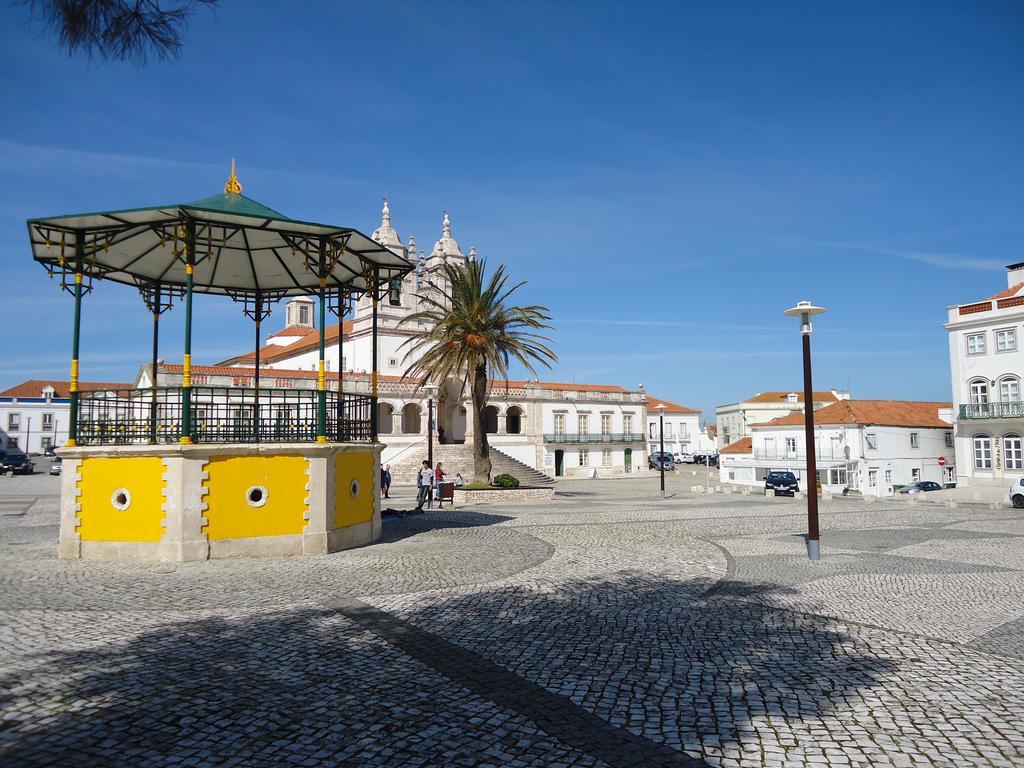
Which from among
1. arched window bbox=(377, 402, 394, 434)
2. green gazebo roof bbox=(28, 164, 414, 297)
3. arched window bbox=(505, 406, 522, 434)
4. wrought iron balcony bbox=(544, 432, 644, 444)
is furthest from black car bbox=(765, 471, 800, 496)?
green gazebo roof bbox=(28, 164, 414, 297)

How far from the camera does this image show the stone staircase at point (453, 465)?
42.8m

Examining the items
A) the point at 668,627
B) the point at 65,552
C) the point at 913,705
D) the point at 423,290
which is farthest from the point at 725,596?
the point at 423,290

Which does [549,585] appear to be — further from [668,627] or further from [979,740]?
[979,740]

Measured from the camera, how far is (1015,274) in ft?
142

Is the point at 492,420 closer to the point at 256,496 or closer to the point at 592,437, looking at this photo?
the point at 592,437

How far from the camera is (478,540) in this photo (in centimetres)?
1596

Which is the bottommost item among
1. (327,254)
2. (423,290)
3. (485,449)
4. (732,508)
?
(732,508)

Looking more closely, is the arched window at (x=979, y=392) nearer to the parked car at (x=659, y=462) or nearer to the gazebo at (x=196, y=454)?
the parked car at (x=659, y=462)

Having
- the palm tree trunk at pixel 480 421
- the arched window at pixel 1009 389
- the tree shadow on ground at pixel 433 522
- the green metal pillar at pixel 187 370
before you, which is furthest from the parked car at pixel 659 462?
the green metal pillar at pixel 187 370

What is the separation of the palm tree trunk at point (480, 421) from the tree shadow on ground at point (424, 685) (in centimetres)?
2057

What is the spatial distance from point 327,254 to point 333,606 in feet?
24.3

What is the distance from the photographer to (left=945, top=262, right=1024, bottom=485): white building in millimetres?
37125

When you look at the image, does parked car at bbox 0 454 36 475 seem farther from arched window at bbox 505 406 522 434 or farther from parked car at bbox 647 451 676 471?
parked car at bbox 647 451 676 471

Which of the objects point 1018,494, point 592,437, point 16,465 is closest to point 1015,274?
point 1018,494
